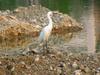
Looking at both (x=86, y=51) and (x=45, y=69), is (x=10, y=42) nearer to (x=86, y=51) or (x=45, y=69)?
(x=86, y=51)

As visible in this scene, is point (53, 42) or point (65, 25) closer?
point (53, 42)

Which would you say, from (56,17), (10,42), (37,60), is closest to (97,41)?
(10,42)

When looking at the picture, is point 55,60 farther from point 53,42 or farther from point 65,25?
point 65,25

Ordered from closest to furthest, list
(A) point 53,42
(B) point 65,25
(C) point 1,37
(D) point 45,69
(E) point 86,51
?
(D) point 45,69, (E) point 86,51, (A) point 53,42, (C) point 1,37, (B) point 65,25

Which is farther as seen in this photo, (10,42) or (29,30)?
(29,30)

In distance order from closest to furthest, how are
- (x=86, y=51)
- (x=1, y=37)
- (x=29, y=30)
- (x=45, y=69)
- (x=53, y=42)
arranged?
1. (x=45, y=69)
2. (x=86, y=51)
3. (x=53, y=42)
4. (x=1, y=37)
5. (x=29, y=30)


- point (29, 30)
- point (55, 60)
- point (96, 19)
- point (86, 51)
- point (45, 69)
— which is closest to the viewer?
point (45, 69)

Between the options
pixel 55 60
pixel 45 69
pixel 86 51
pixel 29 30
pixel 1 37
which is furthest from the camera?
pixel 29 30

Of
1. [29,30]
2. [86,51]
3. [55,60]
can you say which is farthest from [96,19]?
[55,60]

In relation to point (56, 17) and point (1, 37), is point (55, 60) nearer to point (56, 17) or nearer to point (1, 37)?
point (1, 37)

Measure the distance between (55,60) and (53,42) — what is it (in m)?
6.96

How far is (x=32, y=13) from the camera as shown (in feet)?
102

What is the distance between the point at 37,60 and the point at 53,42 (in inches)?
293

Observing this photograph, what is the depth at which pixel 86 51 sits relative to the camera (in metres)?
21.2
